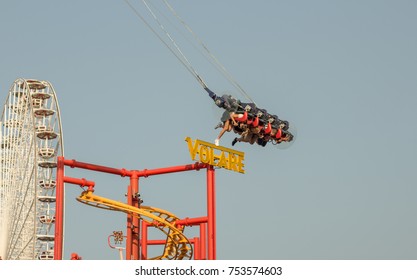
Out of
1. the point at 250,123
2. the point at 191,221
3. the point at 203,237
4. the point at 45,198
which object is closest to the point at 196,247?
the point at 203,237

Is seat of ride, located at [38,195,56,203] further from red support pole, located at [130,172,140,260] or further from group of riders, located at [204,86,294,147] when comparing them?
group of riders, located at [204,86,294,147]

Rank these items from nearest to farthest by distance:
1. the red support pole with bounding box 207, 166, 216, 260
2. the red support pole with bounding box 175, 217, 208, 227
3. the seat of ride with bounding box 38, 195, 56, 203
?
the red support pole with bounding box 207, 166, 216, 260, the red support pole with bounding box 175, 217, 208, 227, the seat of ride with bounding box 38, 195, 56, 203

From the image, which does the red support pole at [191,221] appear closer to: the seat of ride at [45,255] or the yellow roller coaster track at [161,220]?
the yellow roller coaster track at [161,220]

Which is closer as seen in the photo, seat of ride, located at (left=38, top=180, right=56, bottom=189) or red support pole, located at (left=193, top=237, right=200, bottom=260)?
red support pole, located at (left=193, top=237, right=200, bottom=260)

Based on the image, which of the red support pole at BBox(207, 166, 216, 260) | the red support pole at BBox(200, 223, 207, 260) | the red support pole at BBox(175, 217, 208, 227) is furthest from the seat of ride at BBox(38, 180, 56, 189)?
the red support pole at BBox(207, 166, 216, 260)

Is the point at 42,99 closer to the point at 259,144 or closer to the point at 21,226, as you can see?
the point at 21,226

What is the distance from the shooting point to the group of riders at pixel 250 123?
1490 inches

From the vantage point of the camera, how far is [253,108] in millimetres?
38719

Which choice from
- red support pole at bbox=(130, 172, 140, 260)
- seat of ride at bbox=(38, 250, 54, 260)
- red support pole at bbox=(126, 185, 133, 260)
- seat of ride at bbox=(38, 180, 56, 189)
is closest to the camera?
red support pole at bbox=(126, 185, 133, 260)

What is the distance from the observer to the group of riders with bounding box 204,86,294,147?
37844 millimetres

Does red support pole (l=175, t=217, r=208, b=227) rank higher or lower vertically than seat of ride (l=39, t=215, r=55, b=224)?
lower
